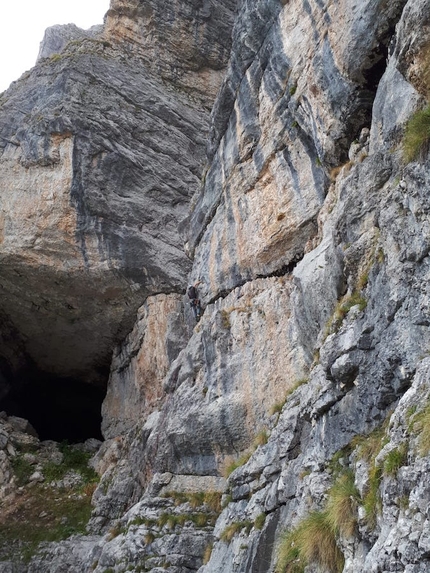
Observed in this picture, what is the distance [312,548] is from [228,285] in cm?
1051

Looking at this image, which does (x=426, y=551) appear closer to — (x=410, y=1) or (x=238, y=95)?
(x=410, y=1)

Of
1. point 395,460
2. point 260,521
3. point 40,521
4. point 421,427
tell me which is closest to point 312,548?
point 395,460

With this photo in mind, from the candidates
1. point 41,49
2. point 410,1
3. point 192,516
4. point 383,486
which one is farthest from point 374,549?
point 41,49

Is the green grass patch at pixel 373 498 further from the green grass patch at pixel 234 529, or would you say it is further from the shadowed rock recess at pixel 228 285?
the green grass patch at pixel 234 529

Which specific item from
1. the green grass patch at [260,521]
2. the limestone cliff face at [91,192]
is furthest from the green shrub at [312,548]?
the limestone cliff face at [91,192]

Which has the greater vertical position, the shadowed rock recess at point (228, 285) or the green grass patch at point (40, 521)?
the shadowed rock recess at point (228, 285)

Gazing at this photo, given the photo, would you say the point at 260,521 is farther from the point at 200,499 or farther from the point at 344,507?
the point at 200,499

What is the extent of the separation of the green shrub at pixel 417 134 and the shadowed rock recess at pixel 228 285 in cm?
10

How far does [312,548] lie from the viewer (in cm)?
638

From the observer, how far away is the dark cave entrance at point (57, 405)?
3181 cm

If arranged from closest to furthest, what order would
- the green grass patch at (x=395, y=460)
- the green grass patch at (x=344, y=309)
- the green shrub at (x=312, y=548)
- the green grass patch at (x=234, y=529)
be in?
the green grass patch at (x=395, y=460) < the green shrub at (x=312, y=548) < the green grass patch at (x=344, y=309) < the green grass patch at (x=234, y=529)

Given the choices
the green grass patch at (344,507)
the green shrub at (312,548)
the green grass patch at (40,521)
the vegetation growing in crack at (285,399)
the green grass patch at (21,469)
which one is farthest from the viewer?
the green grass patch at (21,469)

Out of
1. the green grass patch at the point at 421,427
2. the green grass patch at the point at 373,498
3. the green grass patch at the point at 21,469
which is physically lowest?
the green grass patch at the point at 21,469

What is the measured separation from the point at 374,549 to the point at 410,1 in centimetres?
769
